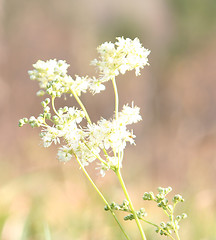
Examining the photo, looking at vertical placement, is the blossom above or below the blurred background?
below

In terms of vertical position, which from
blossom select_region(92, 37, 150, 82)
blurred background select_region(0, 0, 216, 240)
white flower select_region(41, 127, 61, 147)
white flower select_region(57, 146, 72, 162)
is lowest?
white flower select_region(57, 146, 72, 162)

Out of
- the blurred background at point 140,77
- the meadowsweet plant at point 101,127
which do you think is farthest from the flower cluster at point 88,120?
the blurred background at point 140,77

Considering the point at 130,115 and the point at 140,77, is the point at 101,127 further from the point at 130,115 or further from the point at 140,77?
the point at 140,77

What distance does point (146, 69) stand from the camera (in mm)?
4824

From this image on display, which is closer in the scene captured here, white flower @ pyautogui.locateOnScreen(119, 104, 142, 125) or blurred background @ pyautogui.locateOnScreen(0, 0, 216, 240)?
white flower @ pyautogui.locateOnScreen(119, 104, 142, 125)

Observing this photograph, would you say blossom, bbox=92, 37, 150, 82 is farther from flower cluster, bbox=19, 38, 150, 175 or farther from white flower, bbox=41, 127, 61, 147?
white flower, bbox=41, 127, 61, 147

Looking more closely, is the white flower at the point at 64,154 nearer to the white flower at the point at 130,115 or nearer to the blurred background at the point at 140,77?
the white flower at the point at 130,115

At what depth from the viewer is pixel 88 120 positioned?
68cm

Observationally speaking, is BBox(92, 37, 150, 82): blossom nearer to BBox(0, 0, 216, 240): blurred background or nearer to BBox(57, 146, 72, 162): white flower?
BBox(57, 146, 72, 162): white flower

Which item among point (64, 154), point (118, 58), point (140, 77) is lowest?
point (64, 154)

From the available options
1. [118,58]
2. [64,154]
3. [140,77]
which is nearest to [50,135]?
[64,154]

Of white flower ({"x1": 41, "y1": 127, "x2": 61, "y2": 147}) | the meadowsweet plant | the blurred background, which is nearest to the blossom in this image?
the meadowsweet plant

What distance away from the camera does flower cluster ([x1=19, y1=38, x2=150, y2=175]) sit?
0.68 m

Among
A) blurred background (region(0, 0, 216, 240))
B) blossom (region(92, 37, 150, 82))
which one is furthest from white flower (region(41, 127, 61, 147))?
→ blurred background (region(0, 0, 216, 240))
